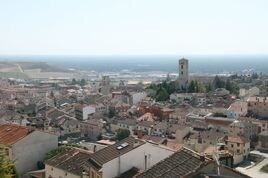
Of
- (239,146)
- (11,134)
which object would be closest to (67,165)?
(11,134)

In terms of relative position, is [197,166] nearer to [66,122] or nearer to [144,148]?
[144,148]

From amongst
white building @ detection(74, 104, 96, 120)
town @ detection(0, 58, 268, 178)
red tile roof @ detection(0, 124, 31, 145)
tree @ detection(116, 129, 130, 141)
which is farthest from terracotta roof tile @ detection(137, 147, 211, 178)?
white building @ detection(74, 104, 96, 120)

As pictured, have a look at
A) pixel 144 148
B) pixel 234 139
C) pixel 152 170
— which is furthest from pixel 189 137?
pixel 152 170

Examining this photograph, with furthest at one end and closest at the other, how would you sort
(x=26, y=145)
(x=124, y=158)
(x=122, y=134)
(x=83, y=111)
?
(x=83, y=111) → (x=122, y=134) → (x=26, y=145) → (x=124, y=158)

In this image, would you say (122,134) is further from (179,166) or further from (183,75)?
(179,166)

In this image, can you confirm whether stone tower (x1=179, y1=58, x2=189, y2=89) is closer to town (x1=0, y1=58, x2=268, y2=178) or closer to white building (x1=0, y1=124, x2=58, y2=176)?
town (x1=0, y1=58, x2=268, y2=178)

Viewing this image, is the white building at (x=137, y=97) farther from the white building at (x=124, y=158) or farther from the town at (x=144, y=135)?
the white building at (x=124, y=158)

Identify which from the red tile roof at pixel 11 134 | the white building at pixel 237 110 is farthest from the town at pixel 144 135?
the white building at pixel 237 110
